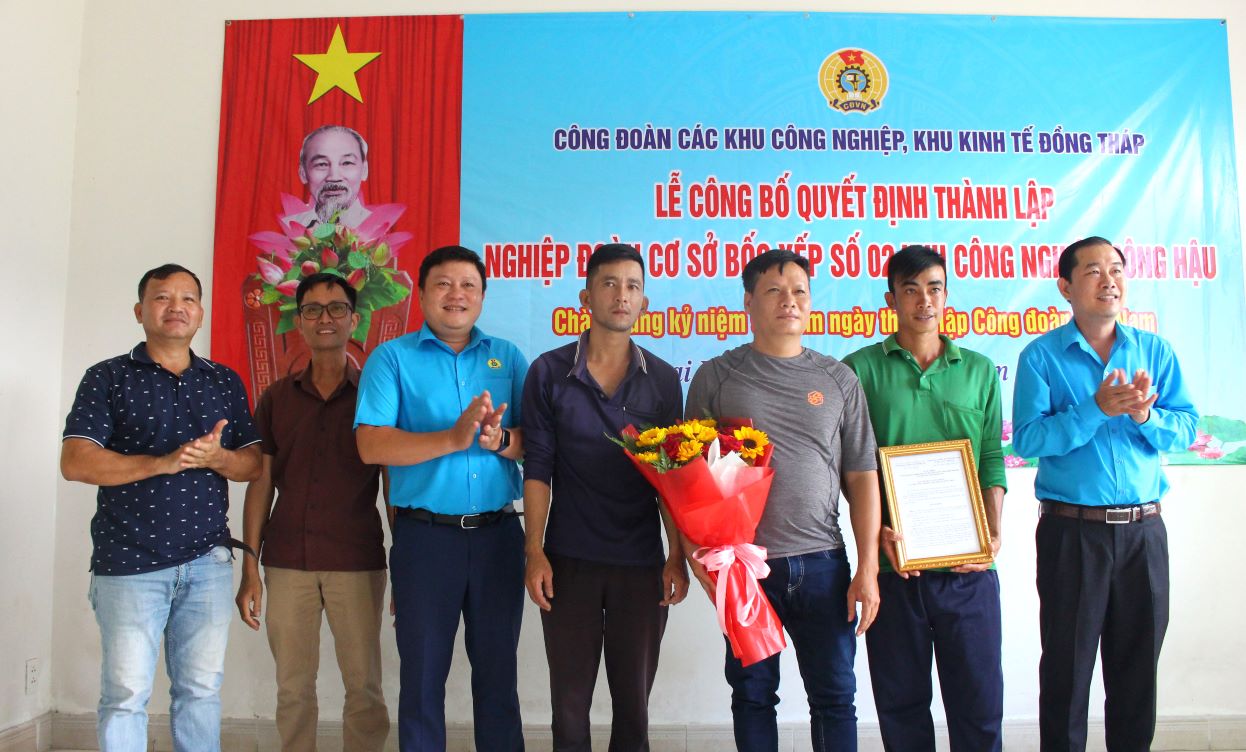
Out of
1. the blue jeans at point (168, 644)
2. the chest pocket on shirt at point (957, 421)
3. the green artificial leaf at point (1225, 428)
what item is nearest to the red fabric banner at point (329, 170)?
the blue jeans at point (168, 644)

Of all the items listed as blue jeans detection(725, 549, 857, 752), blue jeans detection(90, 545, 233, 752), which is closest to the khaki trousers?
blue jeans detection(90, 545, 233, 752)

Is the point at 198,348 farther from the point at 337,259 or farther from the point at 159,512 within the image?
the point at 159,512

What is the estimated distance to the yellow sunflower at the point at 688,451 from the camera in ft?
6.09

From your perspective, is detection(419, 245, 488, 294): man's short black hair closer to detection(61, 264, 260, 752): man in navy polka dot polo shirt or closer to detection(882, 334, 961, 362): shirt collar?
detection(61, 264, 260, 752): man in navy polka dot polo shirt

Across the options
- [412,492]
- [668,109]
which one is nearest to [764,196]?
[668,109]

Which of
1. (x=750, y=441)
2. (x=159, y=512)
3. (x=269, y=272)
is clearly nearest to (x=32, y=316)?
(x=269, y=272)

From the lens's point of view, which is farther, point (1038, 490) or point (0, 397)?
point (0, 397)

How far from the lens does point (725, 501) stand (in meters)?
1.89

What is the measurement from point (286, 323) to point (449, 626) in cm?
177

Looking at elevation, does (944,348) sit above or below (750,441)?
above

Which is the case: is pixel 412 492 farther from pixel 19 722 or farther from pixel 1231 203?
pixel 1231 203

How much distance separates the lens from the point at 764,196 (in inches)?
132

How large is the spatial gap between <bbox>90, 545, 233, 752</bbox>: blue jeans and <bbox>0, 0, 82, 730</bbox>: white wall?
1248 millimetres

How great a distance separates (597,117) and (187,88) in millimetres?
1885
